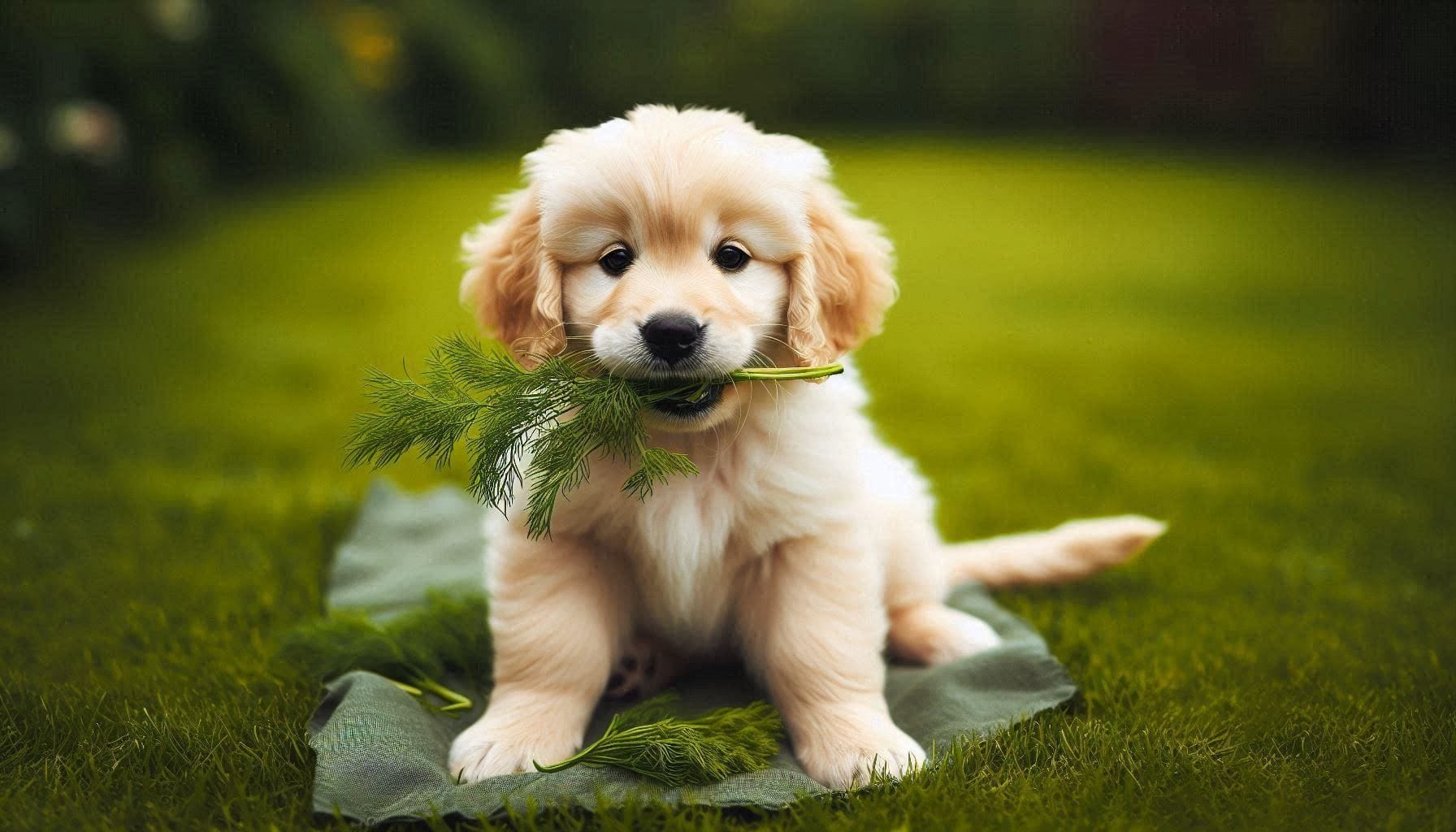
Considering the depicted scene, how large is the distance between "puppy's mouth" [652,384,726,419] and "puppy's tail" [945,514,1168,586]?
1231mm

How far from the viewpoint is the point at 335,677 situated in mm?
2490

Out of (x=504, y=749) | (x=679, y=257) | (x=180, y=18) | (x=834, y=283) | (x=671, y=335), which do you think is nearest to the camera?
(x=671, y=335)

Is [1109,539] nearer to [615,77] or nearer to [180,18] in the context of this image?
[180,18]

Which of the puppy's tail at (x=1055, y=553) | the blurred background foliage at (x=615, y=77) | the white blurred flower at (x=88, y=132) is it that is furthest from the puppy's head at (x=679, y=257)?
the white blurred flower at (x=88, y=132)

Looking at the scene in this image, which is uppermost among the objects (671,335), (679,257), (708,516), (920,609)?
(679,257)

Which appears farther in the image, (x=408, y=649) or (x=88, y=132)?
(x=88, y=132)

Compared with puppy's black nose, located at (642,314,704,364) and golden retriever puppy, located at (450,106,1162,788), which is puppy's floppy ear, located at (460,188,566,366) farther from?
puppy's black nose, located at (642,314,704,364)

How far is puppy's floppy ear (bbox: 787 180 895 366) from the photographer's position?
2174mm

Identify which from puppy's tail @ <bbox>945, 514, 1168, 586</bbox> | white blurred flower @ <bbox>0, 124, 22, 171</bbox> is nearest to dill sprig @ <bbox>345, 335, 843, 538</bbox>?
puppy's tail @ <bbox>945, 514, 1168, 586</bbox>

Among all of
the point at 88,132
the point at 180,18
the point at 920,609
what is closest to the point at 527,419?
the point at 920,609

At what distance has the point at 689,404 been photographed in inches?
80.5

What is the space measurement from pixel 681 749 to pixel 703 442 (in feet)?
1.97

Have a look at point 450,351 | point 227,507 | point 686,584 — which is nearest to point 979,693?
point 686,584

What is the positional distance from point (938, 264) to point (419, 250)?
14.5 ft
